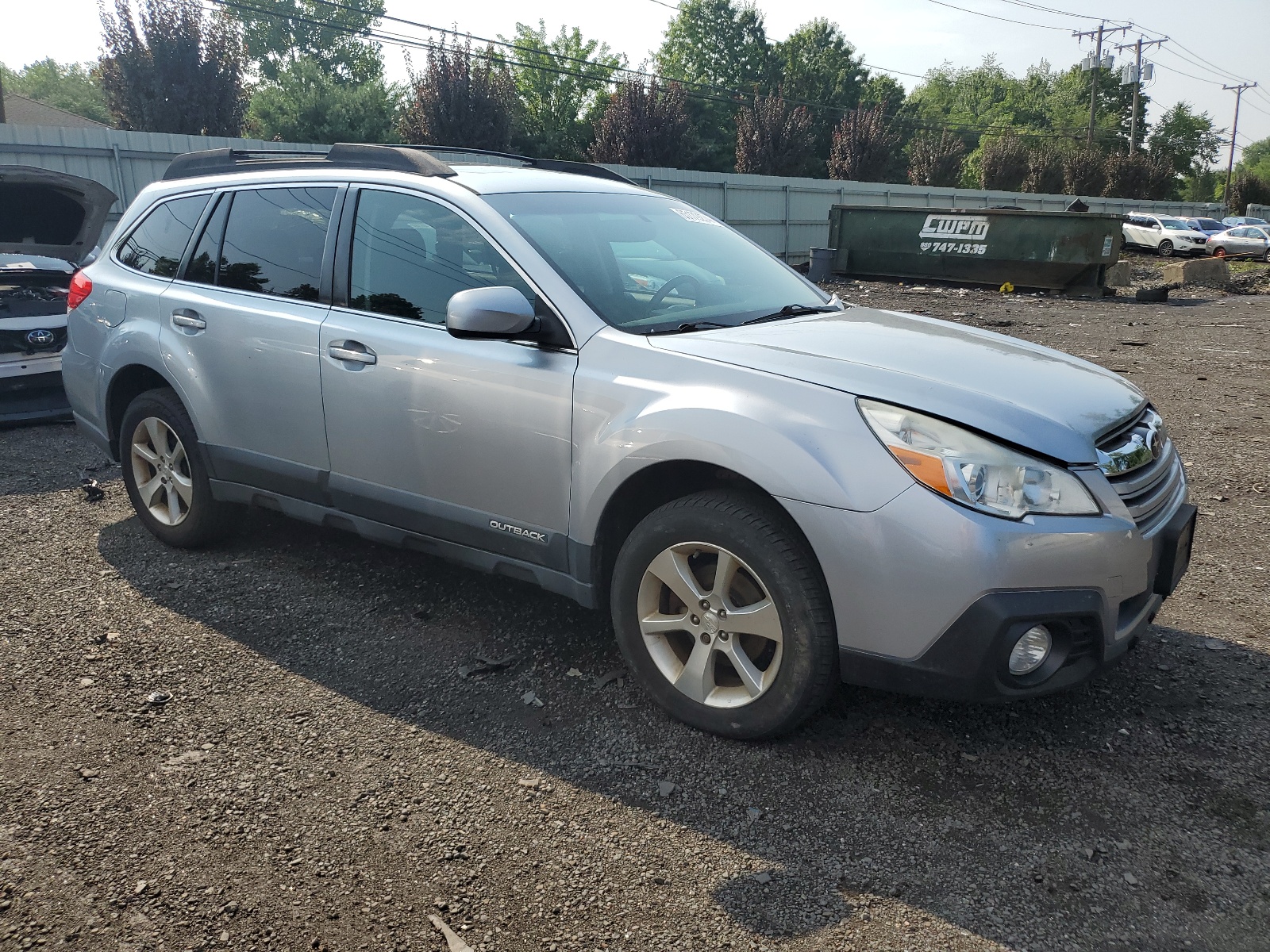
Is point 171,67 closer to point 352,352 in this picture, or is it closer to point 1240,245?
point 352,352

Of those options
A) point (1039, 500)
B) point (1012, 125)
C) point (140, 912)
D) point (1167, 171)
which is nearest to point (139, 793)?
point (140, 912)

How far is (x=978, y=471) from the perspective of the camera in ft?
9.05

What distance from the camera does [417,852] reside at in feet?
8.94

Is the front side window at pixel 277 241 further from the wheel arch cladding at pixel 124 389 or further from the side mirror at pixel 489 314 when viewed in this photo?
the side mirror at pixel 489 314

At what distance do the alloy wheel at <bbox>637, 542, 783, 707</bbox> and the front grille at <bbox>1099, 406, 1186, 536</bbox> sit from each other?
1101 millimetres

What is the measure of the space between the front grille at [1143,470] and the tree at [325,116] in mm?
34348

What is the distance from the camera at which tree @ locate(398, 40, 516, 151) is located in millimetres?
30656

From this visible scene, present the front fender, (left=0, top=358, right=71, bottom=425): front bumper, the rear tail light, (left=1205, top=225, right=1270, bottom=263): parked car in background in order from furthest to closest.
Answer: (left=1205, top=225, right=1270, bottom=263): parked car in background → (left=0, top=358, right=71, bottom=425): front bumper → the rear tail light → the front fender

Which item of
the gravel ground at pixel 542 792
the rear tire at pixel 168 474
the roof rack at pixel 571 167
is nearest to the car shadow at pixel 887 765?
the gravel ground at pixel 542 792

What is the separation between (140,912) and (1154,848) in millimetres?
2649

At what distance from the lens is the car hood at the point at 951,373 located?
2885mm

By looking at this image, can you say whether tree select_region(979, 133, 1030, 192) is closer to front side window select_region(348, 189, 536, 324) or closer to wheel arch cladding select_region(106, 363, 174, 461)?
wheel arch cladding select_region(106, 363, 174, 461)

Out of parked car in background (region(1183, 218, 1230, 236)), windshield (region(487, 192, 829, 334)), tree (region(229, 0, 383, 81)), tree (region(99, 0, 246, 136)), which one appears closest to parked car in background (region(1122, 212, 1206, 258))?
parked car in background (region(1183, 218, 1230, 236))

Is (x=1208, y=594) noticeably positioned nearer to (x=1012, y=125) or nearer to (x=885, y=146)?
(x=885, y=146)
